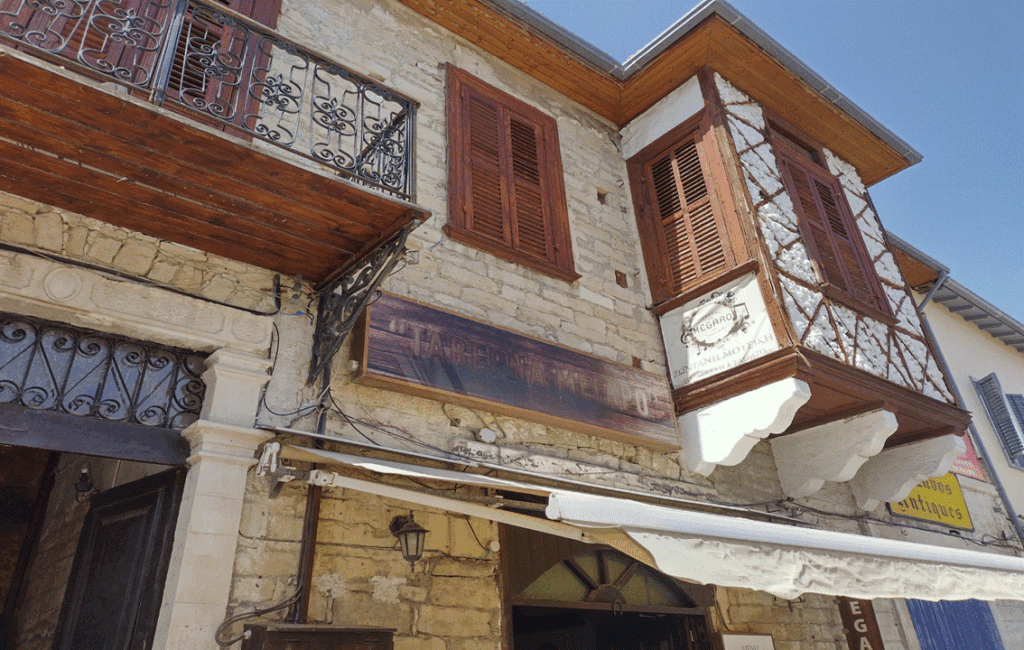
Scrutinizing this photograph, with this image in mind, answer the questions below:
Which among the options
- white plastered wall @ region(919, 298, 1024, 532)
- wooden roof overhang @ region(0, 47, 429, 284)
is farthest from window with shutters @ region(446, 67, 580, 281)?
white plastered wall @ region(919, 298, 1024, 532)

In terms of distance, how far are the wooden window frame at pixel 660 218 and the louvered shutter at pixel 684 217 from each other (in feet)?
0.04

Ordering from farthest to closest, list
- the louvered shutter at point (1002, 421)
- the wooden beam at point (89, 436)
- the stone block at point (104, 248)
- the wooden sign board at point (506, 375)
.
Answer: the louvered shutter at point (1002, 421)
the wooden sign board at point (506, 375)
the stone block at point (104, 248)
the wooden beam at point (89, 436)

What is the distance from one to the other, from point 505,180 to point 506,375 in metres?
2.10

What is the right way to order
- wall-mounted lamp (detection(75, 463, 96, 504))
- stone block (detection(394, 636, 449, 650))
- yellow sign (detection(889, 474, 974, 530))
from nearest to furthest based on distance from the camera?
stone block (detection(394, 636, 449, 650)), wall-mounted lamp (detection(75, 463, 96, 504)), yellow sign (detection(889, 474, 974, 530))

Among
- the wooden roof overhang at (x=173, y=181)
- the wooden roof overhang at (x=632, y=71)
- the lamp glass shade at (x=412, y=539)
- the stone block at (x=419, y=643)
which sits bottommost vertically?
the stone block at (x=419, y=643)

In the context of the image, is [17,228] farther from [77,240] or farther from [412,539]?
[412,539]

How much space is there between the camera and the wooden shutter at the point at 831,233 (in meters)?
6.78

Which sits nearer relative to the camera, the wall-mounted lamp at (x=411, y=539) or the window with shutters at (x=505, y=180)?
the wall-mounted lamp at (x=411, y=539)

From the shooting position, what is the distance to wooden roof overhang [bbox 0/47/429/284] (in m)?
3.06

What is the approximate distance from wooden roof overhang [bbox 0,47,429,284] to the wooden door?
55.2 inches

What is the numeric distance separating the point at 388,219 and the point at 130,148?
4.29 feet

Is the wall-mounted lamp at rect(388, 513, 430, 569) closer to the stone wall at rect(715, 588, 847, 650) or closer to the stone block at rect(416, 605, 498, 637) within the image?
the stone block at rect(416, 605, 498, 637)

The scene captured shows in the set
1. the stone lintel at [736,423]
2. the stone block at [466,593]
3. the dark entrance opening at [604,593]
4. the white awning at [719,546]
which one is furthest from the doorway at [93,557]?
the stone lintel at [736,423]

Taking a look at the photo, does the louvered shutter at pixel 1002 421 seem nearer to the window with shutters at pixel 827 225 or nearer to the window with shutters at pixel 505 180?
the window with shutters at pixel 827 225
